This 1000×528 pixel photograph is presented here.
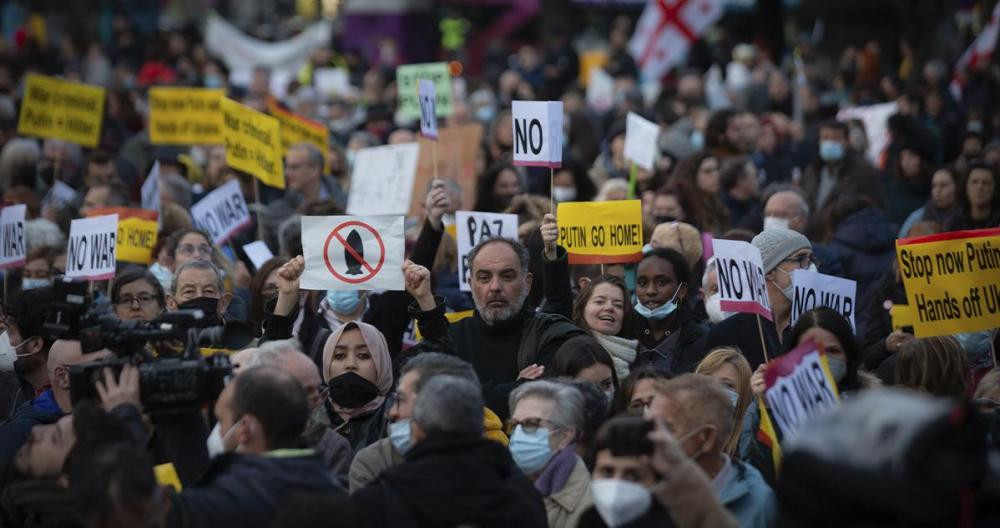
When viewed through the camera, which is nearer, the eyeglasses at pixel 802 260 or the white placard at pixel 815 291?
the white placard at pixel 815 291

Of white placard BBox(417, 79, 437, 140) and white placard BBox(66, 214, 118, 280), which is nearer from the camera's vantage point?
white placard BBox(66, 214, 118, 280)

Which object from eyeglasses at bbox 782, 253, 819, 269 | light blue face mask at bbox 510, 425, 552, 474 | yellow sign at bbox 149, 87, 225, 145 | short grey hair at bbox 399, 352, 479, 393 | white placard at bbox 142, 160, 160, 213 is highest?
yellow sign at bbox 149, 87, 225, 145

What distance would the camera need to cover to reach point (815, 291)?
8367 mm

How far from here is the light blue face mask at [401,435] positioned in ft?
20.4

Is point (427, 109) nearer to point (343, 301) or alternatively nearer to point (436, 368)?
point (343, 301)

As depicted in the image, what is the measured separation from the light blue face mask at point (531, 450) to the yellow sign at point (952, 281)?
2.37 metres

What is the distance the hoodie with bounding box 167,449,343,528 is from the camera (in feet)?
17.2

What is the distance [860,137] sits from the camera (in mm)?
15750

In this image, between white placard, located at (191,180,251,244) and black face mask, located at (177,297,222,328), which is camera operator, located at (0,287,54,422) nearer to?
black face mask, located at (177,297,222,328)

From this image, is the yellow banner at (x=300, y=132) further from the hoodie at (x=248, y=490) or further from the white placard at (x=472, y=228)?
the hoodie at (x=248, y=490)

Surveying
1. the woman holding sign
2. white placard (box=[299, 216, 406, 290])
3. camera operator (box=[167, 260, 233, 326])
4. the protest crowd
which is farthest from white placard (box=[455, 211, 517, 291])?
camera operator (box=[167, 260, 233, 326])

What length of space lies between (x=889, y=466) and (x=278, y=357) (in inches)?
111

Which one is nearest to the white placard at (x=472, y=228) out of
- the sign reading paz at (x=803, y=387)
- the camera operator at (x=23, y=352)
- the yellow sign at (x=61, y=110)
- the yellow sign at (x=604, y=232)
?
the yellow sign at (x=604, y=232)

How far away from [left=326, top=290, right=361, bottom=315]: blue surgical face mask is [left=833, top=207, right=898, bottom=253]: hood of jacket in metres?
3.99
